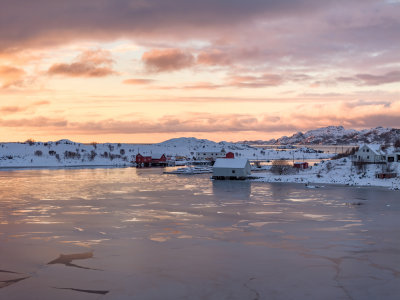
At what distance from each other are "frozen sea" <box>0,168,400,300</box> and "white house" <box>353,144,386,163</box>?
Answer: 122 ft

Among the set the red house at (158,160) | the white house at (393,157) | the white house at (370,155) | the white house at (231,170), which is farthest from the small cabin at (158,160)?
the white house at (393,157)

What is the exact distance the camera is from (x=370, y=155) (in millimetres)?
74188

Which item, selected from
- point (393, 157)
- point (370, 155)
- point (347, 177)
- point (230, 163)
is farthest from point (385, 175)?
point (230, 163)

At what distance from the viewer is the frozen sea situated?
15.7 m

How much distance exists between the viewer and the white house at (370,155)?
73.2 metres

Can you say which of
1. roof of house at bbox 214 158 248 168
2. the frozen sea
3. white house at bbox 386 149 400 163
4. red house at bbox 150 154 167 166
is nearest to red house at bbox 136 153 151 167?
red house at bbox 150 154 167 166

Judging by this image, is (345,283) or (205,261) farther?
(205,261)

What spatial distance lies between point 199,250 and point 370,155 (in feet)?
199

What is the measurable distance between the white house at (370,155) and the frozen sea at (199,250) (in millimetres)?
37151

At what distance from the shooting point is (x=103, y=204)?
37.6 meters

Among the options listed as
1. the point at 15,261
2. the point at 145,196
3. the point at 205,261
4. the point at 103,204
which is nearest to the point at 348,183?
the point at 145,196

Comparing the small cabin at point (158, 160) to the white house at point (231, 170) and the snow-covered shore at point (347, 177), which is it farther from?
the snow-covered shore at point (347, 177)

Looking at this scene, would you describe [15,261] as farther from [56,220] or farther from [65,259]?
[56,220]

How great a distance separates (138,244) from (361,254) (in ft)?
35.4
